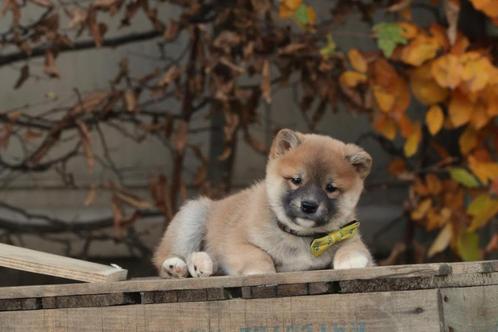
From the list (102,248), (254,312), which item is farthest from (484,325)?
(102,248)

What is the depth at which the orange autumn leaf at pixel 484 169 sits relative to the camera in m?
6.42

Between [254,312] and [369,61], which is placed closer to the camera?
[254,312]

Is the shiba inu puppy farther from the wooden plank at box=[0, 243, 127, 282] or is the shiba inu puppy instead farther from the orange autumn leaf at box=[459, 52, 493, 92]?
the orange autumn leaf at box=[459, 52, 493, 92]

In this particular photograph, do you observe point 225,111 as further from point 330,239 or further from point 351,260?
point 351,260

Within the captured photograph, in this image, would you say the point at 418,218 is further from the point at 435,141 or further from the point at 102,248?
the point at 102,248

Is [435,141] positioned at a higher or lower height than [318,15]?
lower

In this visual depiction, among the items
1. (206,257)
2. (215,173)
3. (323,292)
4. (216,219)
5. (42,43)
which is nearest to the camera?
(323,292)

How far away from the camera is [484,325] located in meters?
3.66

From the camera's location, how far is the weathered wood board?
3.56 m

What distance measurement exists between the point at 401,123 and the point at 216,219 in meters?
2.23

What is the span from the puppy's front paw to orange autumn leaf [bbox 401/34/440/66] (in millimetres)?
2584

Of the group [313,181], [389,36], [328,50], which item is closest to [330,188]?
[313,181]

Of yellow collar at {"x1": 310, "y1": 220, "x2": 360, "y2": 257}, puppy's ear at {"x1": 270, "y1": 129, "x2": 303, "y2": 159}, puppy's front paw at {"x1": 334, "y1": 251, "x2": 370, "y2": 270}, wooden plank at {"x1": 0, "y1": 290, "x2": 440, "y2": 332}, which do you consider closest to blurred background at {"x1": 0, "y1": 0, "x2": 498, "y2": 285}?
puppy's ear at {"x1": 270, "y1": 129, "x2": 303, "y2": 159}

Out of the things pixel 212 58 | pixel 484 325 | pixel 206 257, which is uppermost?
pixel 212 58
